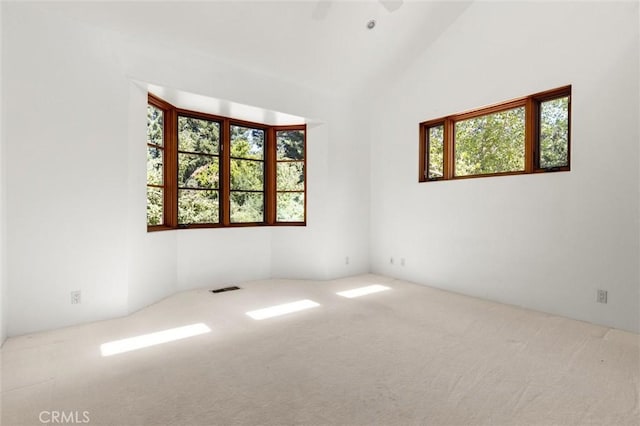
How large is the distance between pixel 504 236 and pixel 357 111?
2.85 m

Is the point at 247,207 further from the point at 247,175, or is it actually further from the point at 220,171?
the point at 220,171

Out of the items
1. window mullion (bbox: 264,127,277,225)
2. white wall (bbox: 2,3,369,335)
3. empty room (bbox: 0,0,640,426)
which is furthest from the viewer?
window mullion (bbox: 264,127,277,225)

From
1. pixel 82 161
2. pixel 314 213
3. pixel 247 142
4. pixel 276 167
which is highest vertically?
pixel 247 142

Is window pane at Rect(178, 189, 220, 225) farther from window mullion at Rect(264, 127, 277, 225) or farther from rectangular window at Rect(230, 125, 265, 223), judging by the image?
window mullion at Rect(264, 127, 277, 225)

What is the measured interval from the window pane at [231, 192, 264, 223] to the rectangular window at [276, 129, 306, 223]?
0.28 meters

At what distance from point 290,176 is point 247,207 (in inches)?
32.4

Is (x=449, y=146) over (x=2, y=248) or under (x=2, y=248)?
over

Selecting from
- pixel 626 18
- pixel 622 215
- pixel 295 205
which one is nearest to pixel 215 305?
pixel 295 205

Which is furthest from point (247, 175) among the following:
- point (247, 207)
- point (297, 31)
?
point (297, 31)

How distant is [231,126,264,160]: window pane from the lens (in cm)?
479

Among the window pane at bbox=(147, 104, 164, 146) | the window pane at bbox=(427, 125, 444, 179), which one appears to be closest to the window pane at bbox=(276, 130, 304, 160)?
the window pane at bbox=(147, 104, 164, 146)

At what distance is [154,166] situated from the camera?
3.94 m

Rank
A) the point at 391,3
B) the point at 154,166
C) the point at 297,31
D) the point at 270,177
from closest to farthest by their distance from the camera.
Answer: the point at 391,3 → the point at 297,31 → the point at 154,166 → the point at 270,177

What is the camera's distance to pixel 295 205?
5.14m
